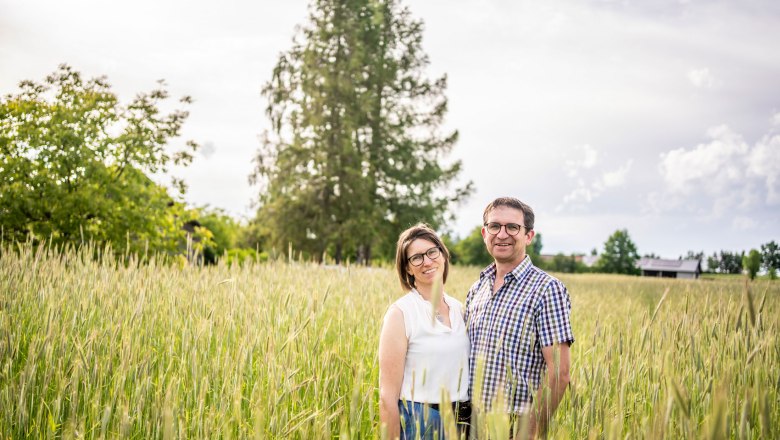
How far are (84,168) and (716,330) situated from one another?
10.9 meters

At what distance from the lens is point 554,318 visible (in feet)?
7.24

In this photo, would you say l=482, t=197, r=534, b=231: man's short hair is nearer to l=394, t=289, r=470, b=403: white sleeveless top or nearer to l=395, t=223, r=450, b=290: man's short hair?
l=395, t=223, r=450, b=290: man's short hair

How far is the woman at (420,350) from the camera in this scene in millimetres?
2062

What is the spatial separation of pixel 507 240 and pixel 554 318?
0.44 metres

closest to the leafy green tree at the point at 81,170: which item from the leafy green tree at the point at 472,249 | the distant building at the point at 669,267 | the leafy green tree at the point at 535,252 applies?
the leafy green tree at the point at 535,252

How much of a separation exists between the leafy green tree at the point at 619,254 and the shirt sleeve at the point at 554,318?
90065 mm

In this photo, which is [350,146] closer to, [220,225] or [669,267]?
[220,225]

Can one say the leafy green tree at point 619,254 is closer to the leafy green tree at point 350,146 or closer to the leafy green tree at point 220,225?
the leafy green tree at point 220,225

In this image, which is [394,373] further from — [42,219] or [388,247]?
[388,247]

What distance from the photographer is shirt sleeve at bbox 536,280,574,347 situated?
216 cm

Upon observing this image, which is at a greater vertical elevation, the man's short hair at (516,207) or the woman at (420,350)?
the man's short hair at (516,207)

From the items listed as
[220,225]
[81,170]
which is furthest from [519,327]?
[220,225]

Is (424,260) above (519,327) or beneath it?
above

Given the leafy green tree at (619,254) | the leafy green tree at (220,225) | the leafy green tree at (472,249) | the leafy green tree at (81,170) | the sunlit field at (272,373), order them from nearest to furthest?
the sunlit field at (272,373)
the leafy green tree at (81,170)
the leafy green tree at (220,225)
the leafy green tree at (472,249)
the leafy green tree at (619,254)
